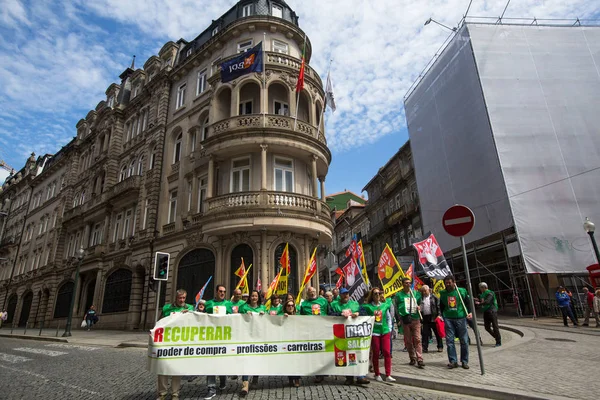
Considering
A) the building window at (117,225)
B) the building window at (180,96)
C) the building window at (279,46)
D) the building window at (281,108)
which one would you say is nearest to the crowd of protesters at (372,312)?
the building window at (281,108)

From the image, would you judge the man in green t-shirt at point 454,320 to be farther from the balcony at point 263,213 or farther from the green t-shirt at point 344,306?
the balcony at point 263,213

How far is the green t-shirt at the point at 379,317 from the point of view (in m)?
6.64

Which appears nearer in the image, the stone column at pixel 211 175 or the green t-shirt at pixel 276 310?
the green t-shirt at pixel 276 310

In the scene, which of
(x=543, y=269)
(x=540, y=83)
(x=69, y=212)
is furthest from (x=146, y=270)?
(x=540, y=83)

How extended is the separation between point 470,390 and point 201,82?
2255cm

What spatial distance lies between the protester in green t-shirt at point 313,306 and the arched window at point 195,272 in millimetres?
11120

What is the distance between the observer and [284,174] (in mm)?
18188

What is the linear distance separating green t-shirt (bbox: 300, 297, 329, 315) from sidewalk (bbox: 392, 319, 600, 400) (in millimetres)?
1808

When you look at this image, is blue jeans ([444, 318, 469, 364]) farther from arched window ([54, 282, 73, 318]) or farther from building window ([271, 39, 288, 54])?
arched window ([54, 282, 73, 318])

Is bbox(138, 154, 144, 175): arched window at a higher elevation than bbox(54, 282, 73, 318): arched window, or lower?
higher

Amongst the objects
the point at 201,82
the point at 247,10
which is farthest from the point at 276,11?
the point at 201,82

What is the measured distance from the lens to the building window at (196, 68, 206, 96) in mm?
22844

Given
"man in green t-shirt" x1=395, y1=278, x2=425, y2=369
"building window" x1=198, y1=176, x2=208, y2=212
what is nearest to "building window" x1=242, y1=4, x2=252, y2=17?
"building window" x1=198, y1=176, x2=208, y2=212

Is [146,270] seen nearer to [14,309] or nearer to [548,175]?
[548,175]
